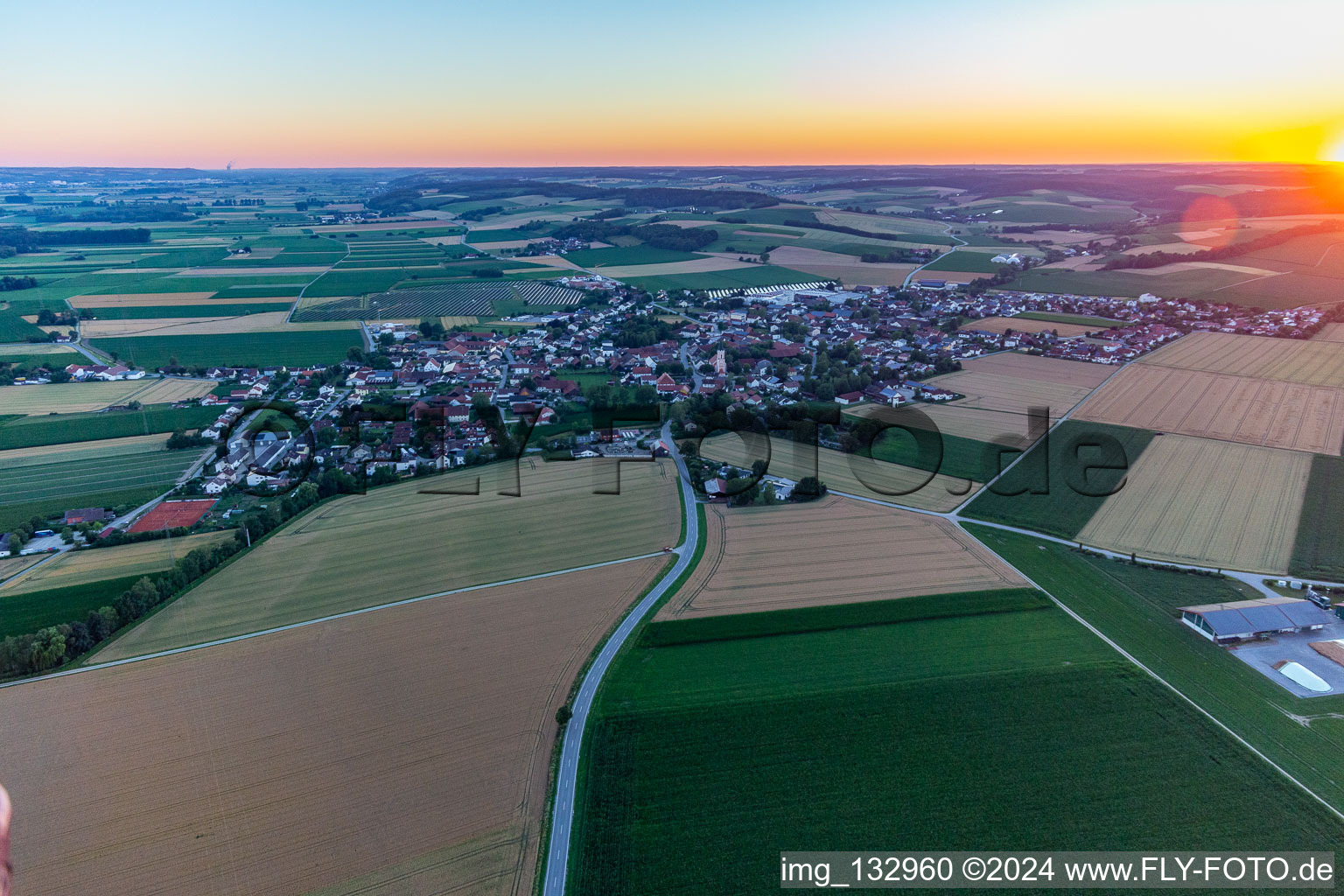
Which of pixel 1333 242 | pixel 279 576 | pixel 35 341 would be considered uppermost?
pixel 1333 242

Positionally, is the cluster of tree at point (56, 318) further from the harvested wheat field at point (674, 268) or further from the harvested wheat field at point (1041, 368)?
the harvested wheat field at point (1041, 368)

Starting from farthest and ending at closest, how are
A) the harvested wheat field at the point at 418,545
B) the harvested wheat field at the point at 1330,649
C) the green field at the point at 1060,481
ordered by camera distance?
the green field at the point at 1060,481 < the harvested wheat field at the point at 418,545 < the harvested wheat field at the point at 1330,649

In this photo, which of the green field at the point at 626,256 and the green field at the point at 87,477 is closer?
the green field at the point at 87,477

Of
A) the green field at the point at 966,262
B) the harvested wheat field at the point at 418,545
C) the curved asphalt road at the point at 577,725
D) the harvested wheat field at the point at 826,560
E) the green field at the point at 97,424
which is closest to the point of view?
the curved asphalt road at the point at 577,725

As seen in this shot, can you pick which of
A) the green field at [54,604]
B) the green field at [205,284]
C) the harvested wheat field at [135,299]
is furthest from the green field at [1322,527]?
the harvested wheat field at [135,299]

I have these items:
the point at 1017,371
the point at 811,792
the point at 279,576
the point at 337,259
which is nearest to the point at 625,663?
the point at 811,792

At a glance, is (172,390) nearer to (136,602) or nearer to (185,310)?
(185,310)

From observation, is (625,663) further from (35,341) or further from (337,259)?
(337,259)

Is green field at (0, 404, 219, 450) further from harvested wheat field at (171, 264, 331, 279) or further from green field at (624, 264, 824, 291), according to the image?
harvested wheat field at (171, 264, 331, 279)

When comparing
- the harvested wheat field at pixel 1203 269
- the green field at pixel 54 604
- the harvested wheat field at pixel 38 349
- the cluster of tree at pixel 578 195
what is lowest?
the green field at pixel 54 604
